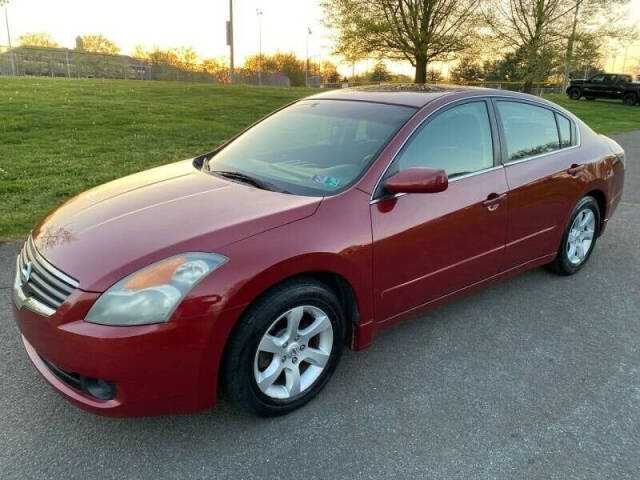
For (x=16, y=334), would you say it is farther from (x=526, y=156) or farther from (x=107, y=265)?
(x=526, y=156)

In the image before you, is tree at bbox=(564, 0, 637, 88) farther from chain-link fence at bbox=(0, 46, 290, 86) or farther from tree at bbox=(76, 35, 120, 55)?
tree at bbox=(76, 35, 120, 55)

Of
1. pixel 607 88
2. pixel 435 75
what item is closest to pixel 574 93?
pixel 607 88

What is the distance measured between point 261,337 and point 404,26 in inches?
741

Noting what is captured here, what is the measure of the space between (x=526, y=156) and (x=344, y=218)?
180 centimetres

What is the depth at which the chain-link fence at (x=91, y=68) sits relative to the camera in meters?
33.0

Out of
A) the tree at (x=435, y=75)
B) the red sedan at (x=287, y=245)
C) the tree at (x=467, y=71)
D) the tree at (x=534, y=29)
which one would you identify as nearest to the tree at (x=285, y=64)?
the tree at (x=435, y=75)

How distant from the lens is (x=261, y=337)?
2.45 m

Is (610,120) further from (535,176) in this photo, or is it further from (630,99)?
(535,176)

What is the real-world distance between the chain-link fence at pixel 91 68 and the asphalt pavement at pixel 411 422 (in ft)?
112

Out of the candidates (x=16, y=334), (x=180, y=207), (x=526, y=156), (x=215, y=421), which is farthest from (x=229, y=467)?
(x=526, y=156)

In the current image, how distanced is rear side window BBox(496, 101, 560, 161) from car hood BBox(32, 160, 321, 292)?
1.76 m

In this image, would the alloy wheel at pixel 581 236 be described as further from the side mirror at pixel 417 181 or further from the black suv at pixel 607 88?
the black suv at pixel 607 88

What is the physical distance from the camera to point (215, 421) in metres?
2.62

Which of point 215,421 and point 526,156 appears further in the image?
point 526,156
